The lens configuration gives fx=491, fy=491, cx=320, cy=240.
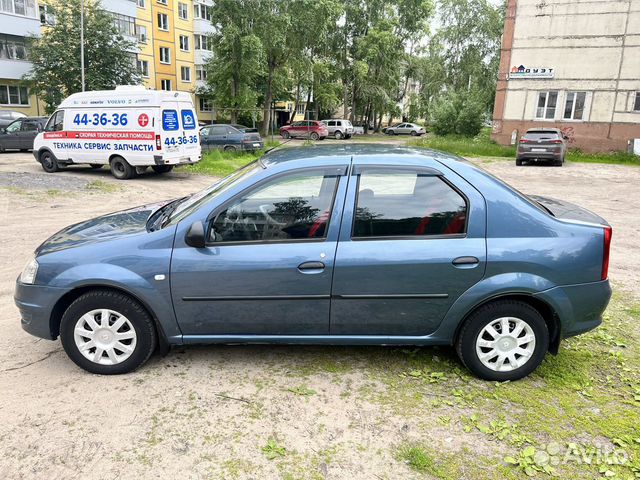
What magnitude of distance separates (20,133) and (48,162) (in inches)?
299

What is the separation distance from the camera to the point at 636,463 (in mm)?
2836

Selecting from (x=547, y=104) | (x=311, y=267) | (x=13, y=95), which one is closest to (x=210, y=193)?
(x=311, y=267)

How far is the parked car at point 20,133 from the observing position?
845 inches

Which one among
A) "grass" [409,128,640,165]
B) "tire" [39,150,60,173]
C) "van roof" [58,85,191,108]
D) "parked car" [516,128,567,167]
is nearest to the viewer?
"van roof" [58,85,191,108]

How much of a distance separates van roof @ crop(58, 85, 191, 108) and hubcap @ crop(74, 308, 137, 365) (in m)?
11.4

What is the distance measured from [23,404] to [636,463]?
3893 millimetres

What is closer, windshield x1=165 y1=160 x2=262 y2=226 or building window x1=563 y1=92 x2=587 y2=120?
windshield x1=165 y1=160 x2=262 y2=226

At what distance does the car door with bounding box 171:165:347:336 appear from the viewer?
3459 mm

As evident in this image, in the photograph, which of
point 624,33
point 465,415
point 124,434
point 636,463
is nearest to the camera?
point 636,463

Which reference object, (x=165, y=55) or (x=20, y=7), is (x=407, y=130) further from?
(x=20, y=7)

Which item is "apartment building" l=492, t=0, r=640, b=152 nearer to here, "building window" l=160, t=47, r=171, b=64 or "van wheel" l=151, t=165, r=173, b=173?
"van wheel" l=151, t=165, r=173, b=173

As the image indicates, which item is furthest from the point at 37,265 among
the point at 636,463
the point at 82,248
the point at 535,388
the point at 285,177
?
the point at 636,463

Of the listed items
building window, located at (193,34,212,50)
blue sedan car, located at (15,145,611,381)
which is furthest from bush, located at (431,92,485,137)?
Answer: blue sedan car, located at (15,145,611,381)

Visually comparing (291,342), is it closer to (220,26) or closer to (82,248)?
(82,248)
